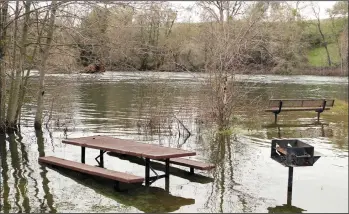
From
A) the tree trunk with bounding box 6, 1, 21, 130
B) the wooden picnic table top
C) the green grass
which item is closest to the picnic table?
the wooden picnic table top

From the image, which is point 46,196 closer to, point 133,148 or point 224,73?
point 133,148

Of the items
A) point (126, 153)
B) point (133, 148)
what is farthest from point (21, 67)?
point (126, 153)

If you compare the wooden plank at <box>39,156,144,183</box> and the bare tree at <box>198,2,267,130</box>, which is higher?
the bare tree at <box>198,2,267,130</box>

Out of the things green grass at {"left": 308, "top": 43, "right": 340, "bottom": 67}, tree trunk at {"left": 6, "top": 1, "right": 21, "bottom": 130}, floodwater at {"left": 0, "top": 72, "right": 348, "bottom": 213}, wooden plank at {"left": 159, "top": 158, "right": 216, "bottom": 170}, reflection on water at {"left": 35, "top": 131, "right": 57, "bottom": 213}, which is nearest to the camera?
reflection on water at {"left": 35, "top": 131, "right": 57, "bottom": 213}

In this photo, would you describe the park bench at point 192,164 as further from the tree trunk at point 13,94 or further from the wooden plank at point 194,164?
the tree trunk at point 13,94

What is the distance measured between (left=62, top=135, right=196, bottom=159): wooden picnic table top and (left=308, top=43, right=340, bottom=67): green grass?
2311 inches

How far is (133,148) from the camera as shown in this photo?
905cm

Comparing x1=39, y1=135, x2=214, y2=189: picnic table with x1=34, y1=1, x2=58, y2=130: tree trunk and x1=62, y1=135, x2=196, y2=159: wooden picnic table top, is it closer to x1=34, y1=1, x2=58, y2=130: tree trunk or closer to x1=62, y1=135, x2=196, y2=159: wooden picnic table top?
x1=62, y1=135, x2=196, y2=159: wooden picnic table top

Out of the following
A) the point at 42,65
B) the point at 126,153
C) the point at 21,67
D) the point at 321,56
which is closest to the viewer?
the point at 126,153

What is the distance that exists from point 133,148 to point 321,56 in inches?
2535

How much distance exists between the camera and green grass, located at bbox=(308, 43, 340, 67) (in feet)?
215

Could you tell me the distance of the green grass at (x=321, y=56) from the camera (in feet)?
215

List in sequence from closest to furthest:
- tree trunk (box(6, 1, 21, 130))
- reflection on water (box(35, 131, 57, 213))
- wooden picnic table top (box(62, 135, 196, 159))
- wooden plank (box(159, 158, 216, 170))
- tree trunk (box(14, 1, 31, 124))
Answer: reflection on water (box(35, 131, 57, 213)) → wooden picnic table top (box(62, 135, 196, 159)) → wooden plank (box(159, 158, 216, 170)) → tree trunk (box(14, 1, 31, 124)) → tree trunk (box(6, 1, 21, 130))

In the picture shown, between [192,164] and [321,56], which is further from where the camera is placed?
[321,56]
